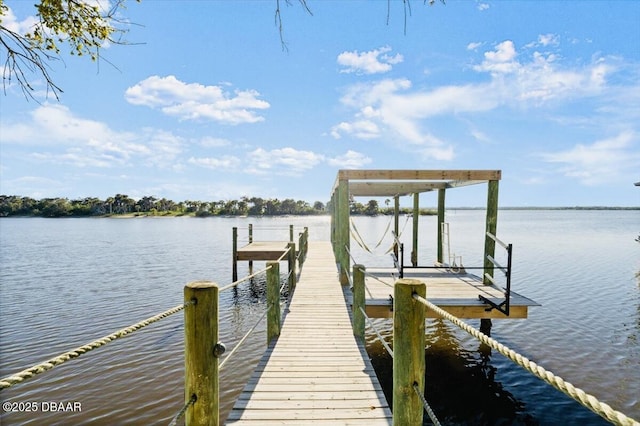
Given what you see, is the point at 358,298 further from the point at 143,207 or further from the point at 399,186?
the point at 143,207

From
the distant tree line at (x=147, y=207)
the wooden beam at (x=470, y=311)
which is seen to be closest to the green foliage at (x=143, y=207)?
the distant tree line at (x=147, y=207)

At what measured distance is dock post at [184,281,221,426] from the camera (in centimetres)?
240

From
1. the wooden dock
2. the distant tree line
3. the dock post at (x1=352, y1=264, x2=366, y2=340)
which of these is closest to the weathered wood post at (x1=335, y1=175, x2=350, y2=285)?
the wooden dock

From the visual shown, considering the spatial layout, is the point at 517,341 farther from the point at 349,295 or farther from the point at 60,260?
the point at 60,260

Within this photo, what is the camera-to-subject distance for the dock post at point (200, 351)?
2398 millimetres

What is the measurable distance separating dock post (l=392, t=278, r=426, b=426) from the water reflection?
439 cm

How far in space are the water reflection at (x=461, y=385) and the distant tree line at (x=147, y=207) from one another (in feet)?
350

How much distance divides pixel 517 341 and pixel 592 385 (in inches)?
89.1

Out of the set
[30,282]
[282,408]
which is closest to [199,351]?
[282,408]

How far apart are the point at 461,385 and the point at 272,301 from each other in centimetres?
453

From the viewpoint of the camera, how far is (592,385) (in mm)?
7129

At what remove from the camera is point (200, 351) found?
240 cm

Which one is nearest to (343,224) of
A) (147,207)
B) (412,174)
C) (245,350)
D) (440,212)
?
(412,174)

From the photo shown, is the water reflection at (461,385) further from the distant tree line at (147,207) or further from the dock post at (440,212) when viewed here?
the distant tree line at (147,207)
